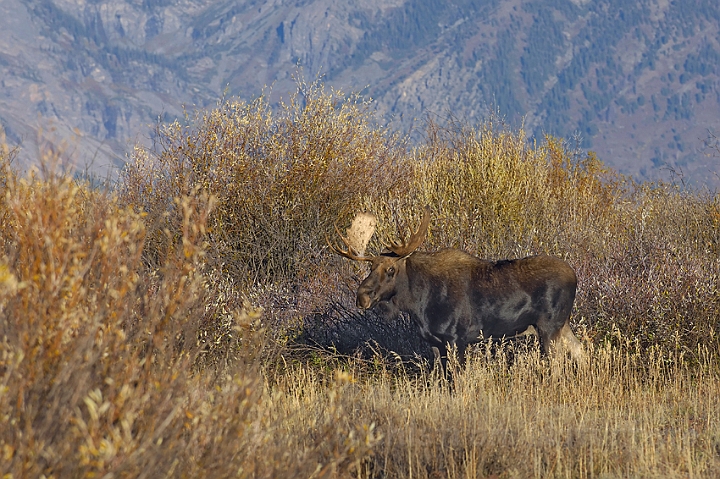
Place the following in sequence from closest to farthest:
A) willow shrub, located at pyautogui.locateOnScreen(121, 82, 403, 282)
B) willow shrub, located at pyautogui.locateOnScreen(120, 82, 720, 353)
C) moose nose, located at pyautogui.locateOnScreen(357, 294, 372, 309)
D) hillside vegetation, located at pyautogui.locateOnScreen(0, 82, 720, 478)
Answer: hillside vegetation, located at pyautogui.locateOnScreen(0, 82, 720, 478), moose nose, located at pyautogui.locateOnScreen(357, 294, 372, 309), willow shrub, located at pyautogui.locateOnScreen(120, 82, 720, 353), willow shrub, located at pyautogui.locateOnScreen(121, 82, 403, 282)

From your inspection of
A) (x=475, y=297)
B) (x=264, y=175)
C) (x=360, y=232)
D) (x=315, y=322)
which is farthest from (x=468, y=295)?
(x=264, y=175)

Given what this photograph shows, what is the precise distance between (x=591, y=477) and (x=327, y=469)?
230cm

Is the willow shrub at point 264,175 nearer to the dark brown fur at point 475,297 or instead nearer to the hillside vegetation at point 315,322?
the hillside vegetation at point 315,322

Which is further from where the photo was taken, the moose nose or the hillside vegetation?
the moose nose

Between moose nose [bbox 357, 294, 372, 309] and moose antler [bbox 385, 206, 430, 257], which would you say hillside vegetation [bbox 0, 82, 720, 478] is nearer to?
moose nose [bbox 357, 294, 372, 309]

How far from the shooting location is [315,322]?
12172 mm

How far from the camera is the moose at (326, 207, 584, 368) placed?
9609 millimetres

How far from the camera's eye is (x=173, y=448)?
186 inches

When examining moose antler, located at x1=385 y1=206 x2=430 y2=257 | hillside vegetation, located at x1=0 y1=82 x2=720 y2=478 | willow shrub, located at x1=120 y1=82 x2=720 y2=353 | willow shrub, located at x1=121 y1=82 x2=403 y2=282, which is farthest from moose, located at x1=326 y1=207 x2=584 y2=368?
willow shrub, located at x1=121 y1=82 x2=403 y2=282

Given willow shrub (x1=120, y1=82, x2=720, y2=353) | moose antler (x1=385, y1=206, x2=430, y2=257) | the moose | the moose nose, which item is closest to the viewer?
moose antler (x1=385, y1=206, x2=430, y2=257)

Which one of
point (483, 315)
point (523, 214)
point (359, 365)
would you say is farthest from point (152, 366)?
point (523, 214)

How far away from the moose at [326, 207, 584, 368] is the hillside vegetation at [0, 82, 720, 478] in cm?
35

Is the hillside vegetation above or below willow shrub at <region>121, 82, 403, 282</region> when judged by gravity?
below

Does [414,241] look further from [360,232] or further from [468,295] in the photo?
[468,295]
